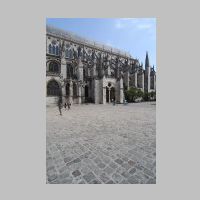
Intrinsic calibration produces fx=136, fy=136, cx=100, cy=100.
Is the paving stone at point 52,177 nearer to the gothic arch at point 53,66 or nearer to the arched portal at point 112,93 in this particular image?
the gothic arch at point 53,66

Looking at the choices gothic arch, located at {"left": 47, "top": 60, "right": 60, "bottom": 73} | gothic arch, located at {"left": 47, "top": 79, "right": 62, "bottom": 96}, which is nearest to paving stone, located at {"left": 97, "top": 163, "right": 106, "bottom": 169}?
gothic arch, located at {"left": 47, "top": 79, "right": 62, "bottom": 96}

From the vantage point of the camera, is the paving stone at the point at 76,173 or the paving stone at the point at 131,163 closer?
the paving stone at the point at 76,173

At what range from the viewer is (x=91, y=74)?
39750mm

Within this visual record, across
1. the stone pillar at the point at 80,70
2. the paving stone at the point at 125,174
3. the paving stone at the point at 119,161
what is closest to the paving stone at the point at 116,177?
the paving stone at the point at 125,174

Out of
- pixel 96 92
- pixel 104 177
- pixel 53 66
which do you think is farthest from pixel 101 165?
pixel 53 66

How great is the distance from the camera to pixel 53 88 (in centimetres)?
3055

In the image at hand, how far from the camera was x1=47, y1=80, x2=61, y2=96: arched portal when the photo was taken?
29844mm

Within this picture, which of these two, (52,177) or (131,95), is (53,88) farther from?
(52,177)

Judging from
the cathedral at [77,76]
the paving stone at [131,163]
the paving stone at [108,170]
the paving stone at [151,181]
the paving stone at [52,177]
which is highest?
the cathedral at [77,76]

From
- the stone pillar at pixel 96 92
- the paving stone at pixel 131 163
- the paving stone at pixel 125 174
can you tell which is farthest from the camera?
the stone pillar at pixel 96 92

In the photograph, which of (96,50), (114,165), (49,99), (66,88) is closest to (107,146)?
(114,165)

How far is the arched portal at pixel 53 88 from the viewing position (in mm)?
29844

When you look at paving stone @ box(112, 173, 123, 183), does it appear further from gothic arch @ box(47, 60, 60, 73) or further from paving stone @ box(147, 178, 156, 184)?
gothic arch @ box(47, 60, 60, 73)

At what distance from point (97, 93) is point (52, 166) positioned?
32911 mm
